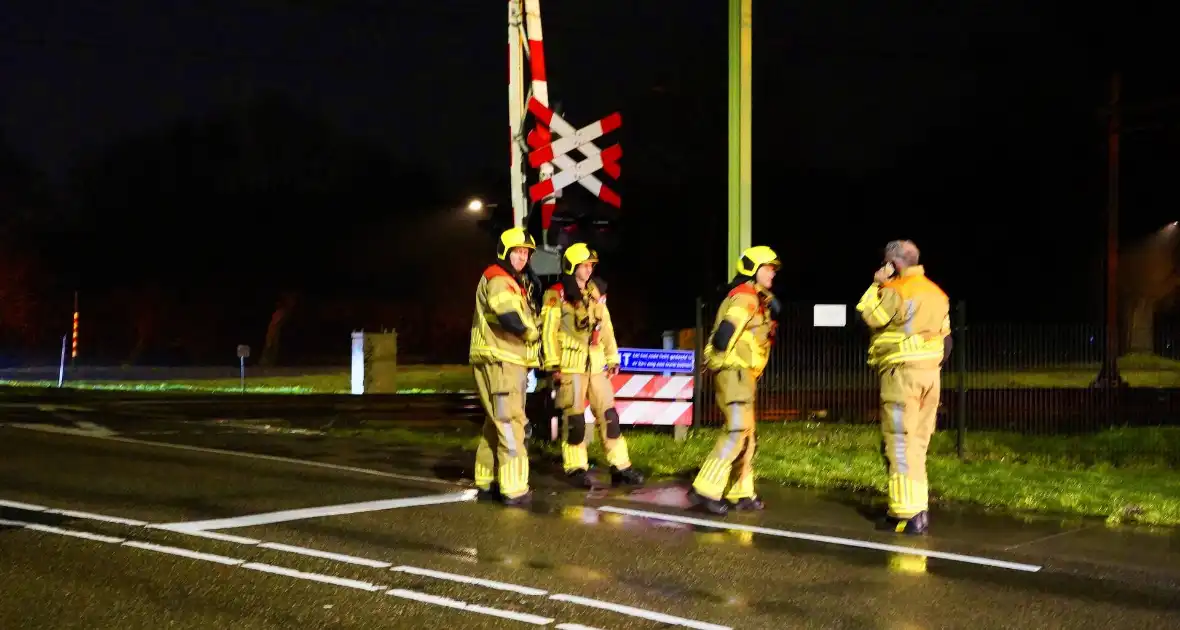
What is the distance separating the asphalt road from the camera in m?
5.89

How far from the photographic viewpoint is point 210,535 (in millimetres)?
7582

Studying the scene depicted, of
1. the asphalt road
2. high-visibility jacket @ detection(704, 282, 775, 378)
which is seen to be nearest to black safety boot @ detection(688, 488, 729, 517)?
the asphalt road

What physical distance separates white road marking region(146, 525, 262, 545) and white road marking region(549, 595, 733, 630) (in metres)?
2.27

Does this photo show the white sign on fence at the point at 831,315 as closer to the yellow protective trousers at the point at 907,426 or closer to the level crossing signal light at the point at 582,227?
the level crossing signal light at the point at 582,227

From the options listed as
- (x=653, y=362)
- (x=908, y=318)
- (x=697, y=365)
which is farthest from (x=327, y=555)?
(x=697, y=365)

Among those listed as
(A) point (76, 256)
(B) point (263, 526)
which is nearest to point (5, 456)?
(B) point (263, 526)

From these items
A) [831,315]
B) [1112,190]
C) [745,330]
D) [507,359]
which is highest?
[1112,190]

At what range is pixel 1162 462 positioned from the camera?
12.6 m

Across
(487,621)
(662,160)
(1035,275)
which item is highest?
(662,160)

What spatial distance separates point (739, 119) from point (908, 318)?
471 centimetres

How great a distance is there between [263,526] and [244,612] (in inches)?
86.9

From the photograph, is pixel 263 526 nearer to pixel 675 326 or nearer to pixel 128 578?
pixel 128 578

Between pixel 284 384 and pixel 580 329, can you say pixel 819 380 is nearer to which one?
pixel 580 329

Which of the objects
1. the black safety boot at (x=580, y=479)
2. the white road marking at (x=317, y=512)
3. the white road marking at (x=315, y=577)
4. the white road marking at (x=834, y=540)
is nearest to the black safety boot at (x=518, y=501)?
the white road marking at (x=317, y=512)
